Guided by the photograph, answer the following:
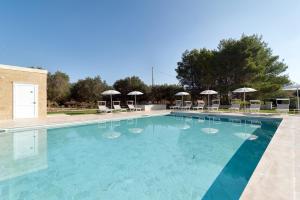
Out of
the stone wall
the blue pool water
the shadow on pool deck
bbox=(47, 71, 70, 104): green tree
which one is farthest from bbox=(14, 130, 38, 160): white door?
bbox=(47, 71, 70, 104): green tree

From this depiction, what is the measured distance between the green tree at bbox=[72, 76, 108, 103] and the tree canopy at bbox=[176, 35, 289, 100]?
12.9 metres

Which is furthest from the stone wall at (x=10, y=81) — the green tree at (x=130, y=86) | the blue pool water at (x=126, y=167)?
the green tree at (x=130, y=86)

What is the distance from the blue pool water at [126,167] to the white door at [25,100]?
177 inches

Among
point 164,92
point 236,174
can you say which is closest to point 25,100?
point 236,174

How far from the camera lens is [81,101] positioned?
25922mm

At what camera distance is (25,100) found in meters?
11.1

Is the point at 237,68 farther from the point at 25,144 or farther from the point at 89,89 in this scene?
the point at 89,89

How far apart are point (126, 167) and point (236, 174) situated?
2.51 m

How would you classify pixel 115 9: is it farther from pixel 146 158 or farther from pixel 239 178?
pixel 239 178

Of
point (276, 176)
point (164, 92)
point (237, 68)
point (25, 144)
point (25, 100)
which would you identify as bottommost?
point (25, 144)

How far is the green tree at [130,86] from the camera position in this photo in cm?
2283

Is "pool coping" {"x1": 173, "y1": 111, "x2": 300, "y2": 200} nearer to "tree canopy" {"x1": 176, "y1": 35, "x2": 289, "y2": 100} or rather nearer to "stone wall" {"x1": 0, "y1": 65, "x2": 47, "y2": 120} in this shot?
"stone wall" {"x1": 0, "y1": 65, "x2": 47, "y2": 120}

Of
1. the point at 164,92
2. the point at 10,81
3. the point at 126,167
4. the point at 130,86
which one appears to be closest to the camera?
the point at 126,167

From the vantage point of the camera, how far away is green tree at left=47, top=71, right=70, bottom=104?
25500mm
